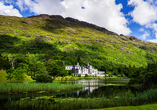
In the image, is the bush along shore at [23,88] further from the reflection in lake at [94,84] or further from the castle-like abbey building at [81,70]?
the castle-like abbey building at [81,70]

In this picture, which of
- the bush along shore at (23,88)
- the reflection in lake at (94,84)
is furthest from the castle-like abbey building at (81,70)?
the bush along shore at (23,88)

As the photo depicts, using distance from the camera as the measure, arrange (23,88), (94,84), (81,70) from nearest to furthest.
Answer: (23,88) < (94,84) < (81,70)

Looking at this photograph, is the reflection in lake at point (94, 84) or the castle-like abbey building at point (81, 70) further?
the castle-like abbey building at point (81, 70)

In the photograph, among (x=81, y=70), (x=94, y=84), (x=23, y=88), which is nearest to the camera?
(x=23, y=88)

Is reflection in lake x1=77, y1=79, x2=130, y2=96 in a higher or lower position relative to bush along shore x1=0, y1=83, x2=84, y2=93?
lower

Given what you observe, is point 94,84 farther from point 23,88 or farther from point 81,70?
point 81,70

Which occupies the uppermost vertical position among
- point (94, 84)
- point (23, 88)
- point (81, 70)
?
point (23, 88)

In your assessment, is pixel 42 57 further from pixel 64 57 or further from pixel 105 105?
pixel 105 105

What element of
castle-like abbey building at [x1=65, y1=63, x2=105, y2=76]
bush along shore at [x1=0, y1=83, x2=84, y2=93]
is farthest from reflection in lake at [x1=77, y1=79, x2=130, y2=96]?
castle-like abbey building at [x1=65, y1=63, x2=105, y2=76]

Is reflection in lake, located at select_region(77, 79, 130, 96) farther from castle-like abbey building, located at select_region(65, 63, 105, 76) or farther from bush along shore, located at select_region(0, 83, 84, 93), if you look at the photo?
castle-like abbey building, located at select_region(65, 63, 105, 76)

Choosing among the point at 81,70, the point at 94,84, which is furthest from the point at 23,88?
the point at 81,70

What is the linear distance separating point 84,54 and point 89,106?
167819 mm

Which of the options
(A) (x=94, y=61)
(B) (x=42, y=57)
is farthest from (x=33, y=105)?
(A) (x=94, y=61)

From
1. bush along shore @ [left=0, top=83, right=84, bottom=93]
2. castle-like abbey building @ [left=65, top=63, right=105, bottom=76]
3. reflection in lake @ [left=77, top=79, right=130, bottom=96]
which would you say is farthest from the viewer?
castle-like abbey building @ [left=65, top=63, right=105, bottom=76]
